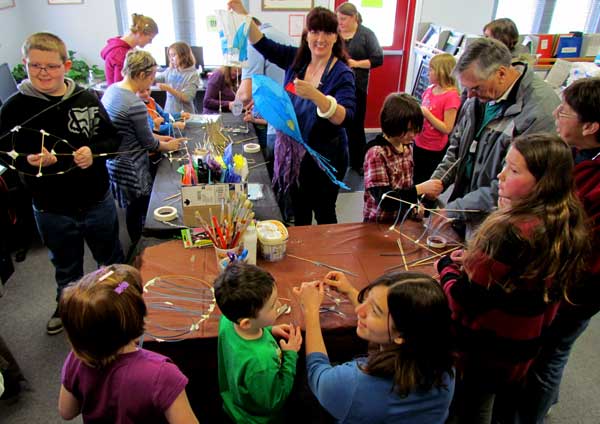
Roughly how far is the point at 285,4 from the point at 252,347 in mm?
4834

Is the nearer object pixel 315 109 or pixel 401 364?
pixel 401 364

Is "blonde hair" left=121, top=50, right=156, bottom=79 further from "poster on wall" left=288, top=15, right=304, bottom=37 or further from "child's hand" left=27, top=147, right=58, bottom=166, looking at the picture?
"poster on wall" left=288, top=15, right=304, bottom=37

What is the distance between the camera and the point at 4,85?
387 centimetres

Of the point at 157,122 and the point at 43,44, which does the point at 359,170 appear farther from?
the point at 43,44

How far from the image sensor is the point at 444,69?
327 centimetres

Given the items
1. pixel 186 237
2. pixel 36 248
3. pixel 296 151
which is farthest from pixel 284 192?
pixel 36 248

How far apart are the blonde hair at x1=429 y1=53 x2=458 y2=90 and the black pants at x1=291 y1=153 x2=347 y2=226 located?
3.71 ft

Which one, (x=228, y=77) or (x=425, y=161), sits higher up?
(x=228, y=77)

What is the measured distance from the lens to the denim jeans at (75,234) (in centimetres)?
227

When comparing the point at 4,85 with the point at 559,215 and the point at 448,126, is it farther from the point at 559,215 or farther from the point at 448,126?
the point at 559,215

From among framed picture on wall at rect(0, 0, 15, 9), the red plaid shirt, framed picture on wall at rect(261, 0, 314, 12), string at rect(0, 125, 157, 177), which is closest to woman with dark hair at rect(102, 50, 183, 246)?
string at rect(0, 125, 157, 177)

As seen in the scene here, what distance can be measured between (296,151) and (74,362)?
5.67 ft

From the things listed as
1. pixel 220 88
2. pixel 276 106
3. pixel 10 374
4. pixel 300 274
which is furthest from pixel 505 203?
pixel 220 88

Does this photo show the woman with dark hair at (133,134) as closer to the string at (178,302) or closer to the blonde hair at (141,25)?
the string at (178,302)
